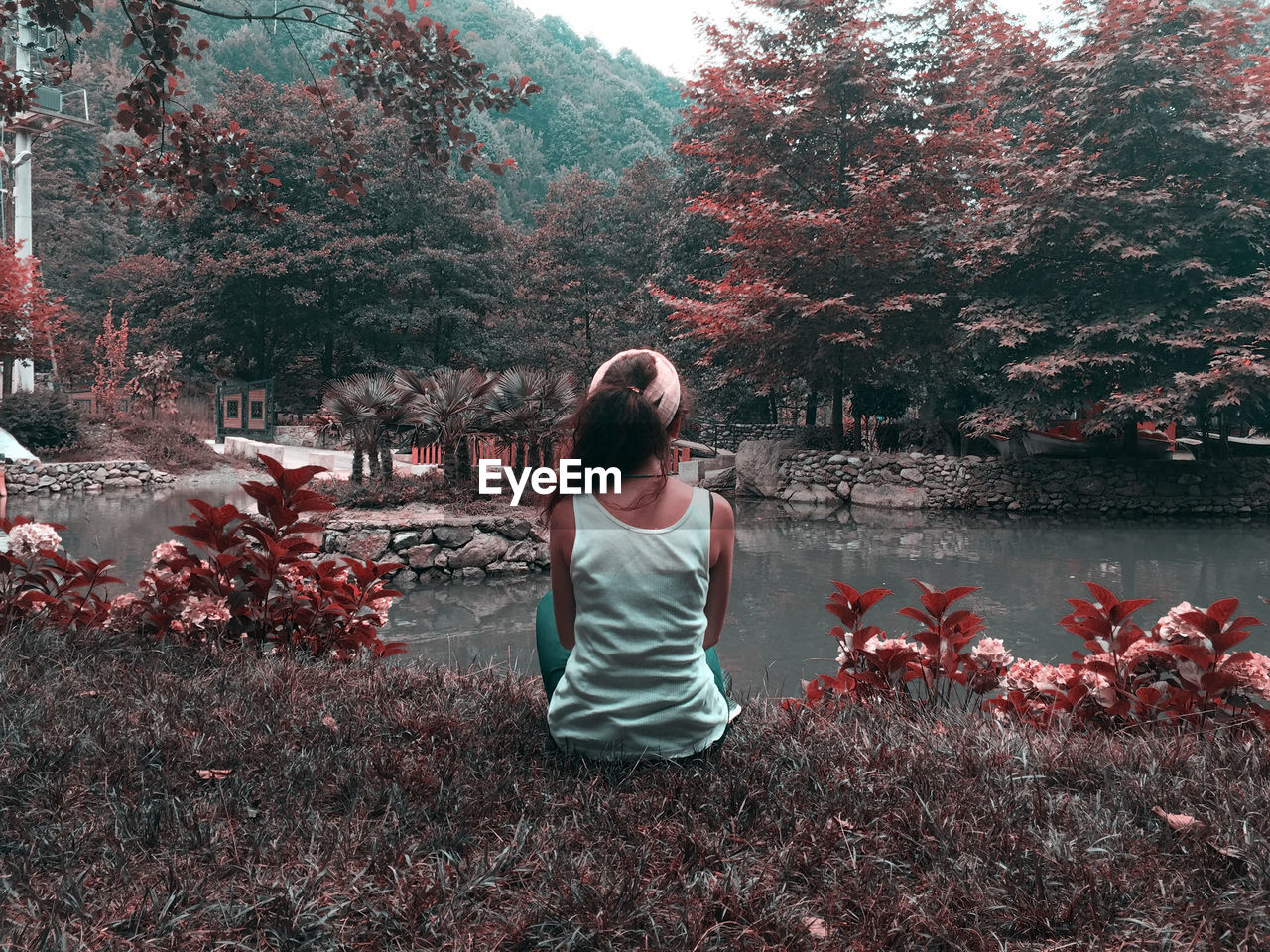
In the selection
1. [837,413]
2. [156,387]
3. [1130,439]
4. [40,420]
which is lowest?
[40,420]

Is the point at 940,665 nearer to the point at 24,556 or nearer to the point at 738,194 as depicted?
the point at 24,556

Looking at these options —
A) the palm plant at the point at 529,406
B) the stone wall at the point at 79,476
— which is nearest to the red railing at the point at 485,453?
the palm plant at the point at 529,406

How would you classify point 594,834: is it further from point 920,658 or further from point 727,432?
point 727,432

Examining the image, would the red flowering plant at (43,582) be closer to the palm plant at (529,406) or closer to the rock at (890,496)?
the palm plant at (529,406)

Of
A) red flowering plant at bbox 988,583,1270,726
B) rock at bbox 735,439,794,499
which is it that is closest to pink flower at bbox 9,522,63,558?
red flowering plant at bbox 988,583,1270,726

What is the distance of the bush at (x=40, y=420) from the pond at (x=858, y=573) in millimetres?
4226

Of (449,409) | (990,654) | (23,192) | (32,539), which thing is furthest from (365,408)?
(23,192)

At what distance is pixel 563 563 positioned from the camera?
81.2 inches

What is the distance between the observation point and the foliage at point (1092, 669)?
243 centimetres

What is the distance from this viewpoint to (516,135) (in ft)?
212

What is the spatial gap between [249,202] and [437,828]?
10.9 ft

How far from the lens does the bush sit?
1786cm

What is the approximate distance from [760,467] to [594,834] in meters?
15.9

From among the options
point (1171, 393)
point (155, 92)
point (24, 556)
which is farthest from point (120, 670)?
point (1171, 393)
